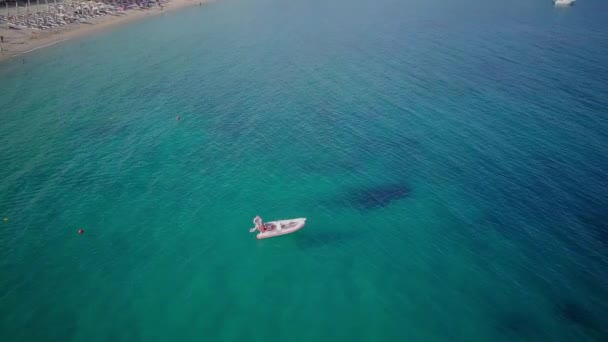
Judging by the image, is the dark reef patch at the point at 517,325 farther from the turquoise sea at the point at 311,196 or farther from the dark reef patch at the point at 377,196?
the dark reef patch at the point at 377,196

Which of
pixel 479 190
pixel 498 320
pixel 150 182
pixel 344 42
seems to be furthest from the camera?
pixel 344 42

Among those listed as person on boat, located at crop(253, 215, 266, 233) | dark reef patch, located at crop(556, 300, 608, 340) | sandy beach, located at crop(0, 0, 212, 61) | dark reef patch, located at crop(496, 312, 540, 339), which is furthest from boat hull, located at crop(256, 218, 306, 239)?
sandy beach, located at crop(0, 0, 212, 61)

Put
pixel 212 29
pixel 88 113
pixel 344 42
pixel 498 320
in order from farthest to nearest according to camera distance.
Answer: pixel 212 29 → pixel 344 42 → pixel 88 113 → pixel 498 320

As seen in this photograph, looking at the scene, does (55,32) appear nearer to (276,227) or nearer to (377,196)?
(276,227)

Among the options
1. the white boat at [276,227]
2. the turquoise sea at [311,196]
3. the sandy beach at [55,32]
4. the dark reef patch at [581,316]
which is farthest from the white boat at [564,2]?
the white boat at [276,227]

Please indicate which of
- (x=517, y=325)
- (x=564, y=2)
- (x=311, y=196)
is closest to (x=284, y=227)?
(x=311, y=196)

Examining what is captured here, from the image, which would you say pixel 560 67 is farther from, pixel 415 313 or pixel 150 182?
pixel 150 182

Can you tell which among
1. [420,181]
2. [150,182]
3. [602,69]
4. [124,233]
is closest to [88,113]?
[150,182]
